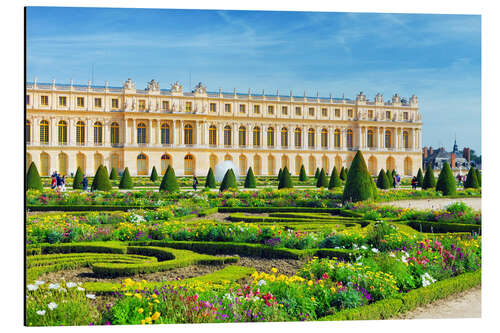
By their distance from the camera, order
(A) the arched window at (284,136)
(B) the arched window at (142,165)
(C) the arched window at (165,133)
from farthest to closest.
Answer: (A) the arched window at (284,136)
(C) the arched window at (165,133)
(B) the arched window at (142,165)

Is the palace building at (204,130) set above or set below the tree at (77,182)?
above

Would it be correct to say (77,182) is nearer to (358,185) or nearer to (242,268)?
(358,185)

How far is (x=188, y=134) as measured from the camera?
134ft

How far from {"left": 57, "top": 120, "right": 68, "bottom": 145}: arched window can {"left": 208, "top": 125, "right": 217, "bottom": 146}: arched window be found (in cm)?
1133

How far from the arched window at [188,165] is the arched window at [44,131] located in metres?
10.7

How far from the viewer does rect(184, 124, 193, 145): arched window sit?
40.7 meters

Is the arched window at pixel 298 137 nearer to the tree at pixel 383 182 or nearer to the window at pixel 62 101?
the window at pixel 62 101

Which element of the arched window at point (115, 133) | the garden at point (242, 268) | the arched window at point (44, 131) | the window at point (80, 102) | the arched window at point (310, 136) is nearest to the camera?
the garden at point (242, 268)

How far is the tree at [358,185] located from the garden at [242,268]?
1859 mm

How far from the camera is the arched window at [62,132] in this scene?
3700 cm

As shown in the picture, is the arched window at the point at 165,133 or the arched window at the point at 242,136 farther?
the arched window at the point at 242,136

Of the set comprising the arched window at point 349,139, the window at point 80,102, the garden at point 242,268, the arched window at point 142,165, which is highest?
the window at point 80,102

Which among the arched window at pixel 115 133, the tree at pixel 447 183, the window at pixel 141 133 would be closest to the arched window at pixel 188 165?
the window at pixel 141 133

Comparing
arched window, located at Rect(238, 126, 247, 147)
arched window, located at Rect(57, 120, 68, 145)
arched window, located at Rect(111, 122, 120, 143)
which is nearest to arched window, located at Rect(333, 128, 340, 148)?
arched window, located at Rect(238, 126, 247, 147)
